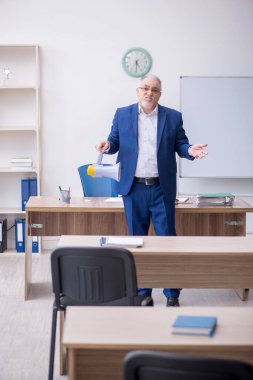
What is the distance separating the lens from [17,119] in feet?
24.2

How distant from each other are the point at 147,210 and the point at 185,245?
1.10 m

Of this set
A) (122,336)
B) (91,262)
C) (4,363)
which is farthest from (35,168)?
(122,336)

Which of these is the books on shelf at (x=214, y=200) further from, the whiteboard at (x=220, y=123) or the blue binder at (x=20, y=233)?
the blue binder at (x=20, y=233)

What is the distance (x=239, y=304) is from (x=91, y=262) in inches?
94.8

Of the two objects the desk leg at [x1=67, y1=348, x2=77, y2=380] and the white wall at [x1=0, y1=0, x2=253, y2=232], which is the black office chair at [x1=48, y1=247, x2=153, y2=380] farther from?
the white wall at [x1=0, y1=0, x2=253, y2=232]

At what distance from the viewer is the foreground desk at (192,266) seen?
14.1 feet

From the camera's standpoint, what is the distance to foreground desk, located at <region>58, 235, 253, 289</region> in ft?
14.1

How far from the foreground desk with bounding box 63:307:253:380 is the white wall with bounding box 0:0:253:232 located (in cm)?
470

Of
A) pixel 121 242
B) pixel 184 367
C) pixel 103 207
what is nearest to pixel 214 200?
pixel 103 207

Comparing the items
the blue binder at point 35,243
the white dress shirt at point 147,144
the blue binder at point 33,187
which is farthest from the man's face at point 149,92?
the blue binder at point 35,243

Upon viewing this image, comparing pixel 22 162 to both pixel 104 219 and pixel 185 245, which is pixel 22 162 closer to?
pixel 104 219

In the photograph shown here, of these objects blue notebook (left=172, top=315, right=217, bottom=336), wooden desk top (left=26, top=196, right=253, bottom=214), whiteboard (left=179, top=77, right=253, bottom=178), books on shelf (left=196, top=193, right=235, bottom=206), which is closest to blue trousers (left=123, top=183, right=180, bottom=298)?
wooden desk top (left=26, top=196, right=253, bottom=214)

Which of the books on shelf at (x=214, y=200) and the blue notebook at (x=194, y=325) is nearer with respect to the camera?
the blue notebook at (x=194, y=325)

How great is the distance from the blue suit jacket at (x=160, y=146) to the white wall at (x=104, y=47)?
209 cm
